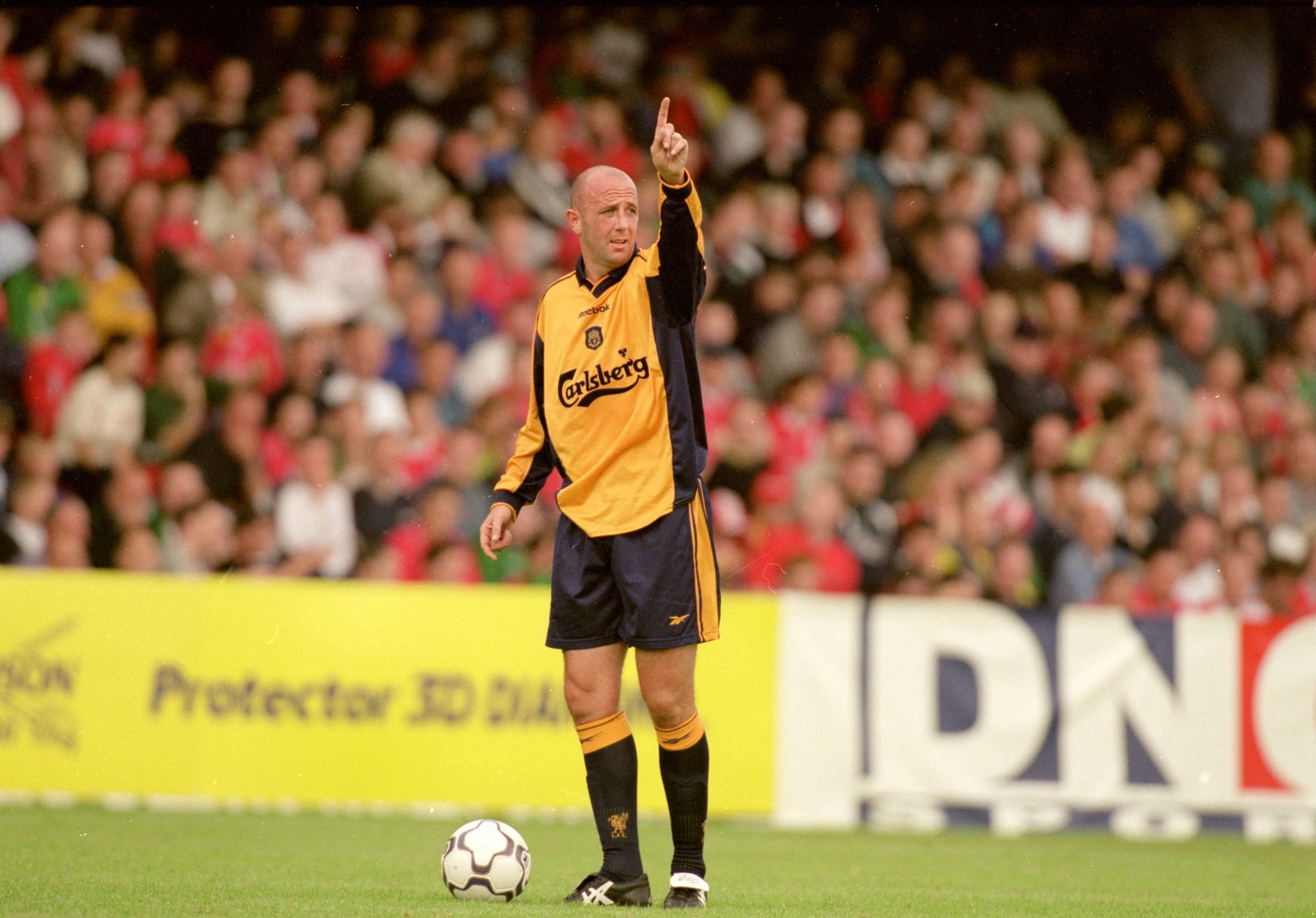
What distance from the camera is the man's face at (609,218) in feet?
16.4

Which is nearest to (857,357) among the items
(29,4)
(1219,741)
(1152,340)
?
(1152,340)

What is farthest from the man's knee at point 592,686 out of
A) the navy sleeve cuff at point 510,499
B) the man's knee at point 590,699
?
the navy sleeve cuff at point 510,499

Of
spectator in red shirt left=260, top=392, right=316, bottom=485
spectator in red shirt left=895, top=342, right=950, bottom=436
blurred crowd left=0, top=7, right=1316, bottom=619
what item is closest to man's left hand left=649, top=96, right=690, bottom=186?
blurred crowd left=0, top=7, right=1316, bottom=619

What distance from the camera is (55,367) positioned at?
10234 millimetres

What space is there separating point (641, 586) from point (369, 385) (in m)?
6.20

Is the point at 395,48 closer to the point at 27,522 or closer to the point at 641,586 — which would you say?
the point at 27,522

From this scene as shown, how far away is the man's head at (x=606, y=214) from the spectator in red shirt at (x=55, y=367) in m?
6.00

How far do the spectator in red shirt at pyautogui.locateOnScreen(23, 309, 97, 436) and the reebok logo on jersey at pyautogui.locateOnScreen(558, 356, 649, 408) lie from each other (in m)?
5.89

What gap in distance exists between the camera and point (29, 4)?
11562mm

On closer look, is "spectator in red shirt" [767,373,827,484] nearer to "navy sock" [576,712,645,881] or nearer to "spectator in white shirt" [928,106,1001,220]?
"spectator in white shirt" [928,106,1001,220]

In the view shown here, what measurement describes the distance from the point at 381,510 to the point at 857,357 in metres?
3.72

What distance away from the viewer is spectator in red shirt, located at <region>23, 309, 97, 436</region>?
10.1 meters

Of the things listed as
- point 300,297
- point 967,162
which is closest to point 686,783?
point 300,297

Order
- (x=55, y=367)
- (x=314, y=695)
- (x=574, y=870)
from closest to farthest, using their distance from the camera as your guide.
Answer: (x=574, y=870) < (x=314, y=695) < (x=55, y=367)
